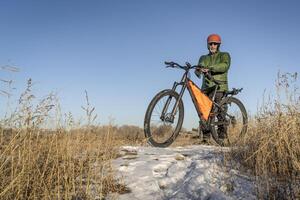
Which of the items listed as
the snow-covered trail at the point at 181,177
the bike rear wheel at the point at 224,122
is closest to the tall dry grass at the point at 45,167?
the snow-covered trail at the point at 181,177

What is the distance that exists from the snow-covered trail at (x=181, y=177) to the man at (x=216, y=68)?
2592mm

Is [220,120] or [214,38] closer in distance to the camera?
[220,120]

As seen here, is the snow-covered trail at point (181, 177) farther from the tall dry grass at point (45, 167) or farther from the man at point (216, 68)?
the man at point (216, 68)

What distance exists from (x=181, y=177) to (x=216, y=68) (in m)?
3.98

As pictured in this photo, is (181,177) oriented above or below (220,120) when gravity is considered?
below

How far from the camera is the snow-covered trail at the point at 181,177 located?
3795mm

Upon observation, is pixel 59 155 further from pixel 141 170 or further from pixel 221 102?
pixel 221 102

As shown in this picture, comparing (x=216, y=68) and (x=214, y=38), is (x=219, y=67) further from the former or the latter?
(x=214, y=38)

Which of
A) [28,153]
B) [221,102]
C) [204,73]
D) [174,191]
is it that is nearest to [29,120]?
[28,153]

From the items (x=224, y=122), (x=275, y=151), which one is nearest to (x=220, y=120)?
(x=224, y=122)

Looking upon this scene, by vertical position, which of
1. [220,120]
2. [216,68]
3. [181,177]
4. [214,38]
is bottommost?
[181,177]

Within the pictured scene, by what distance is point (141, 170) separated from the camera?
4621mm

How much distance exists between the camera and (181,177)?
14.3ft

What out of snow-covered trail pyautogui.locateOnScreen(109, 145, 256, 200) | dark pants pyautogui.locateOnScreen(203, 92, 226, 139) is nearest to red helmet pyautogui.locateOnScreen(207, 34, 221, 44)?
dark pants pyautogui.locateOnScreen(203, 92, 226, 139)
